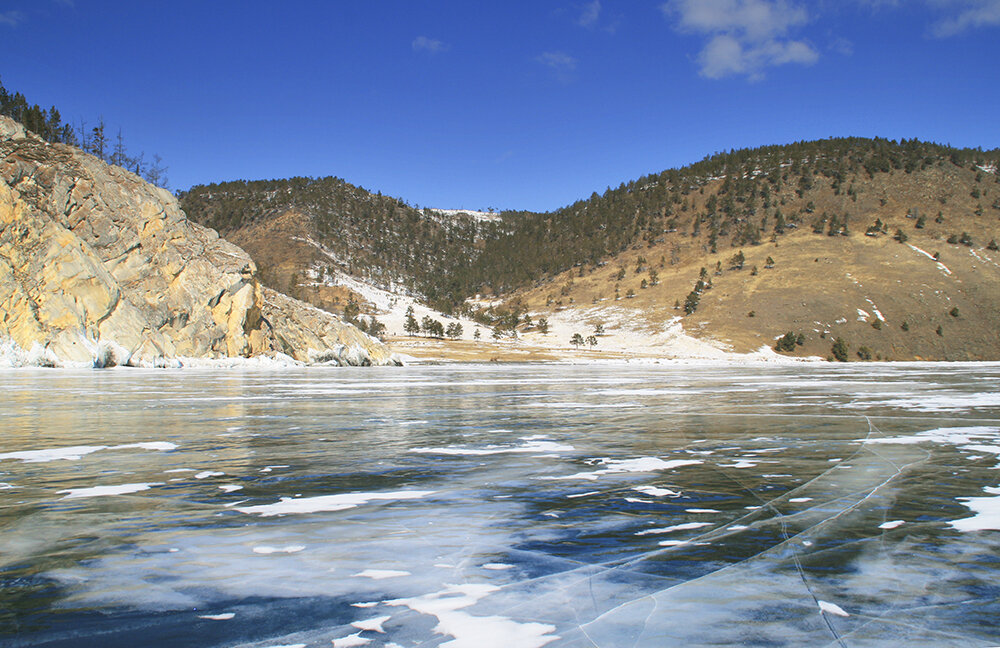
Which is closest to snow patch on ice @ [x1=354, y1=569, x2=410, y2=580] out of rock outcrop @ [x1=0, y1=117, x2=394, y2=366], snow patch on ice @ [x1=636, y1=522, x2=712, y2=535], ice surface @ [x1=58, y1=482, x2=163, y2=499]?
snow patch on ice @ [x1=636, y1=522, x2=712, y2=535]

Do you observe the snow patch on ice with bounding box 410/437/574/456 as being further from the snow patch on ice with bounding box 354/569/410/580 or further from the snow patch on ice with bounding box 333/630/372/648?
the snow patch on ice with bounding box 333/630/372/648

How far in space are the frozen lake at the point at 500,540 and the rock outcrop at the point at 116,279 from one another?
133ft

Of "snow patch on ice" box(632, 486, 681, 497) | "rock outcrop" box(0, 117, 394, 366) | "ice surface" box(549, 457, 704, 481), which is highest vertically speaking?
"rock outcrop" box(0, 117, 394, 366)

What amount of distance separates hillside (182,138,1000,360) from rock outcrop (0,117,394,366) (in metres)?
68.0

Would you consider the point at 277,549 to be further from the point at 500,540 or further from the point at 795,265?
the point at 795,265

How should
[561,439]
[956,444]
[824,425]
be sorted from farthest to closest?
[824,425]
[561,439]
[956,444]

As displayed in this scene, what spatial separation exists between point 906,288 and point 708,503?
437 ft

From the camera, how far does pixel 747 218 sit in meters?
168

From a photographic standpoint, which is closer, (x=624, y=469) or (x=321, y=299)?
(x=624, y=469)

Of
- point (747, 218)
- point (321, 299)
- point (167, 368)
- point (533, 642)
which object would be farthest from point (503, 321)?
point (533, 642)

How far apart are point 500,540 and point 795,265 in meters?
143

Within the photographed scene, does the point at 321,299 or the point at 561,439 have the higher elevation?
the point at 321,299

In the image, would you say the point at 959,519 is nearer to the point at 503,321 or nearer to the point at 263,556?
the point at 263,556

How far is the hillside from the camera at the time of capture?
4245 inches
